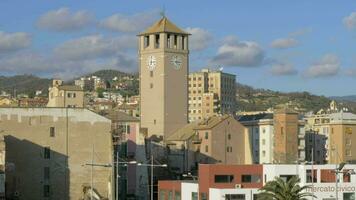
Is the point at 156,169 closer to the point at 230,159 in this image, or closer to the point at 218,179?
the point at 230,159

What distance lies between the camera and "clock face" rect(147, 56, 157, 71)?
134m

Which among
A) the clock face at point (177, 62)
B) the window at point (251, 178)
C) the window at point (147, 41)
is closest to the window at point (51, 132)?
the window at point (251, 178)

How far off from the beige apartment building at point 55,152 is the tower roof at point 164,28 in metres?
35.3

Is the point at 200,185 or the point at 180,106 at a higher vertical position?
the point at 180,106

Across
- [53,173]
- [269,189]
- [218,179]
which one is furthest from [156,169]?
[269,189]

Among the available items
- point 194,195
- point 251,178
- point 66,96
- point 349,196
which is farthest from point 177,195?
point 66,96

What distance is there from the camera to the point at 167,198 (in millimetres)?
96438

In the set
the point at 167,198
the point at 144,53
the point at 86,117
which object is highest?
the point at 144,53

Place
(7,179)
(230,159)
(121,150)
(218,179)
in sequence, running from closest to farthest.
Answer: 1. (218,179)
2. (7,179)
3. (121,150)
4. (230,159)

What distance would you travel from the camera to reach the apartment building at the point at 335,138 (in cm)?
14762

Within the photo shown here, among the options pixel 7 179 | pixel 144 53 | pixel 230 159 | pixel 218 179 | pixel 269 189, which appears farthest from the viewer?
pixel 144 53

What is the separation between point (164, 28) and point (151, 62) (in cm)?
578

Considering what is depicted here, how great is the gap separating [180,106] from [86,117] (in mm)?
34107

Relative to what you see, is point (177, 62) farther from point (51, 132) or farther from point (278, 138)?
point (51, 132)
